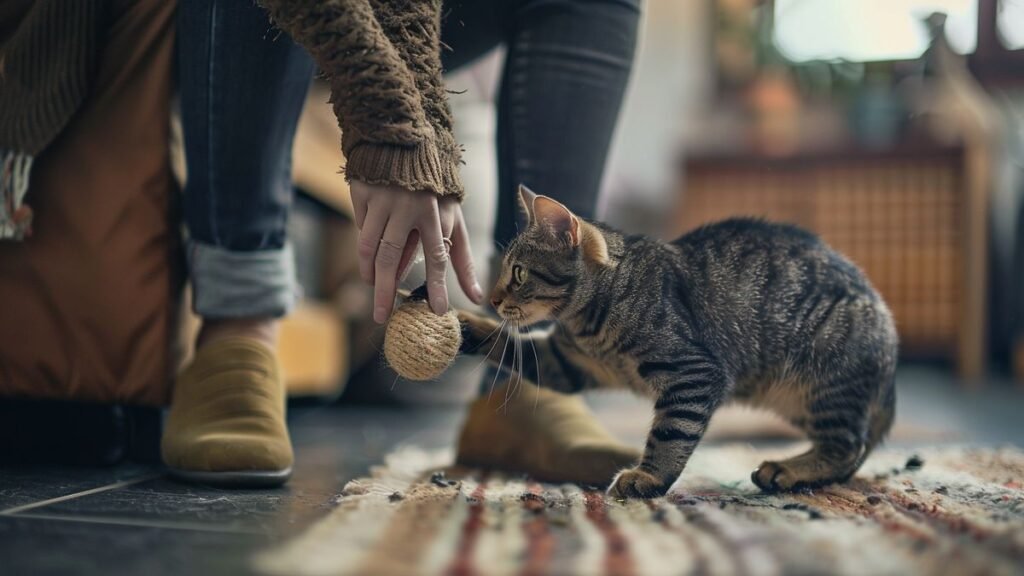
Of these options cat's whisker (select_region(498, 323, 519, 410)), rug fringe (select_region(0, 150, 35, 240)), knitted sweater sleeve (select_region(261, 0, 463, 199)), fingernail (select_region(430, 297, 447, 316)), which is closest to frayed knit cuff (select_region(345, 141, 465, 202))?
knitted sweater sleeve (select_region(261, 0, 463, 199))

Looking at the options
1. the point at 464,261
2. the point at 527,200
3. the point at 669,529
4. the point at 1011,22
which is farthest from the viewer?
the point at 1011,22

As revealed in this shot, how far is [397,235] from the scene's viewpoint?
828 mm

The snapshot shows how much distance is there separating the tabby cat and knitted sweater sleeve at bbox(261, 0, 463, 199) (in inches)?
7.3

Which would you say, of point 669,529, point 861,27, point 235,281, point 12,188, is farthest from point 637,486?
point 861,27

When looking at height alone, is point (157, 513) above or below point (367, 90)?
below

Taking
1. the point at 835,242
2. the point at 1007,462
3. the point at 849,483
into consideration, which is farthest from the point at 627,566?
the point at 835,242

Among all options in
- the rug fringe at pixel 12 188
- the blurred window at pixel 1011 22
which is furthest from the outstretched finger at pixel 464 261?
the blurred window at pixel 1011 22

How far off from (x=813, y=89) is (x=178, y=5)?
3.52m

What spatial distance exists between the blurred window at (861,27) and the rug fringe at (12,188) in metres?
3.08

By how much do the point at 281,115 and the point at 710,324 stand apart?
1.88ft

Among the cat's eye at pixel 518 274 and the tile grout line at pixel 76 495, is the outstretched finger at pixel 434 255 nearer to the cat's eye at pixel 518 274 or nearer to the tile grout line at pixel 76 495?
the cat's eye at pixel 518 274

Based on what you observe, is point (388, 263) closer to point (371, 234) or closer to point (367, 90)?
point (371, 234)

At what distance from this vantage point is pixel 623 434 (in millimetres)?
1671

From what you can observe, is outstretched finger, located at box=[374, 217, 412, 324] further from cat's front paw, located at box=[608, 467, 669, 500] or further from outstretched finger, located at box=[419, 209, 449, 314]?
cat's front paw, located at box=[608, 467, 669, 500]
